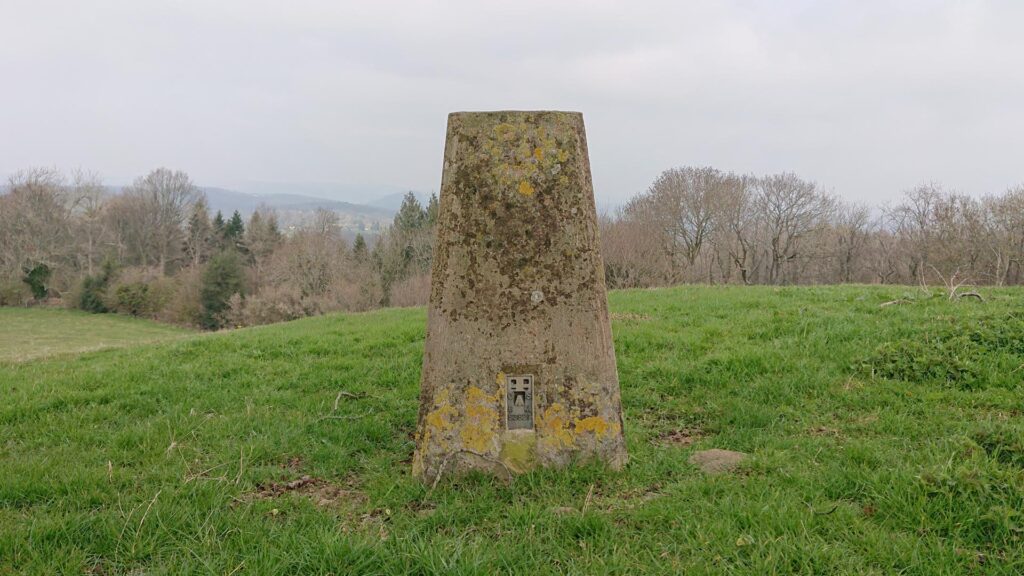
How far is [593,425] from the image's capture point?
173 inches

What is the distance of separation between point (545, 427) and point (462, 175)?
196 centimetres

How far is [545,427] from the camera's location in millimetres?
4375

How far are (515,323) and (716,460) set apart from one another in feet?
6.10

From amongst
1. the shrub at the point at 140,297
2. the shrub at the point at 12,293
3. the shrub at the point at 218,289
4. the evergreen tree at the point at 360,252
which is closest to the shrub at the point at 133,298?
the shrub at the point at 140,297

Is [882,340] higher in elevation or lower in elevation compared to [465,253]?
lower

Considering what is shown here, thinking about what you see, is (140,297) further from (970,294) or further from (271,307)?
(970,294)

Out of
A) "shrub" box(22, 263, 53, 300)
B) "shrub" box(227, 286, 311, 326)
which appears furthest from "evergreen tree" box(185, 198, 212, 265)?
"shrub" box(227, 286, 311, 326)

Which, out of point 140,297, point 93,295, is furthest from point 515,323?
point 93,295

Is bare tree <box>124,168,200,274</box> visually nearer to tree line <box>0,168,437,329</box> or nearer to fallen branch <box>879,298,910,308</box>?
tree line <box>0,168,437,329</box>

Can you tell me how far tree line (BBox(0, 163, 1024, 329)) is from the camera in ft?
131

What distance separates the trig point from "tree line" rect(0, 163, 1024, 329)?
3531cm

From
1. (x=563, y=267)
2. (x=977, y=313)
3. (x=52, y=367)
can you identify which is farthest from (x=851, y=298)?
(x=52, y=367)

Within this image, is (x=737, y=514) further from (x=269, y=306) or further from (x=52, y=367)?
(x=269, y=306)

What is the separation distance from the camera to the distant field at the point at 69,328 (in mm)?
35594
